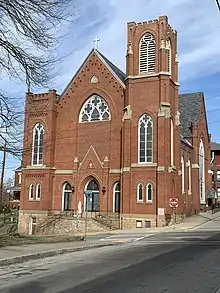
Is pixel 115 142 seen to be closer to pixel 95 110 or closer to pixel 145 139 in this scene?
pixel 145 139

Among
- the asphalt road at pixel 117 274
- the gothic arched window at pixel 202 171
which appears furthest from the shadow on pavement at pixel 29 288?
the gothic arched window at pixel 202 171

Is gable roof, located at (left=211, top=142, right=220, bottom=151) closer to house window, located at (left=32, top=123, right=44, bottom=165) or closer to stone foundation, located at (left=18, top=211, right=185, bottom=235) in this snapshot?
stone foundation, located at (left=18, top=211, right=185, bottom=235)

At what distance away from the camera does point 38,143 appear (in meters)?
45.6

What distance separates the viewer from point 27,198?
147 ft

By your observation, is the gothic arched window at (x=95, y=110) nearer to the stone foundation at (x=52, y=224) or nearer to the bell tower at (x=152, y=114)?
the bell tower at (x=152, y=114)

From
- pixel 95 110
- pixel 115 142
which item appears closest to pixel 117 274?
pixel 115 142

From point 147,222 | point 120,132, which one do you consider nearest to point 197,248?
point 147,222

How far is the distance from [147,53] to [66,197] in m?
16.4

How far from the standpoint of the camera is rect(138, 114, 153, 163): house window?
129 feet

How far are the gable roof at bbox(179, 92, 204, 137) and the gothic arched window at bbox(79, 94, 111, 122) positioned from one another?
566 inches

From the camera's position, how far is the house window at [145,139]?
129 feet

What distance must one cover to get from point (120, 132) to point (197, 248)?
A: 77.8 feet

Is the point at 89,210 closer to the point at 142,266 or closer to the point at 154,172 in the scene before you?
the point at 154,172

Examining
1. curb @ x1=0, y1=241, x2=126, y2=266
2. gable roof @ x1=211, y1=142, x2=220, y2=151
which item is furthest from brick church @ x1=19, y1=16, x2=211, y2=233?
gable roof @ x1=211, y1=142, x2=220, y2=151
